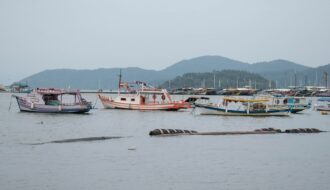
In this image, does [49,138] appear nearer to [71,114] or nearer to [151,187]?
[151,187]

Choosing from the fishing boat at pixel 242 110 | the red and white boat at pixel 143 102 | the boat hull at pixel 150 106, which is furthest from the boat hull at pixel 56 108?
the fishing boat at pixel 242 110

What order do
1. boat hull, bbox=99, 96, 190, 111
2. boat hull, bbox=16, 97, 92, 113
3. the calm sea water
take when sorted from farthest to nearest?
boat hull, bbox=99, 96, 190, 111, boat hull, bbox=16, 97, 92, 113, the calm sea water

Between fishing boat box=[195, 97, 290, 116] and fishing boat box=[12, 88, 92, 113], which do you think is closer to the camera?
fishing boat box=[12, 88, 92, 113]

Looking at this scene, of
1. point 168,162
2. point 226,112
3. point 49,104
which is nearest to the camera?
point 168,162

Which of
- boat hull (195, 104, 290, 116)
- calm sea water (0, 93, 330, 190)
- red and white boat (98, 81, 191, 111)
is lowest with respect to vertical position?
calm sea water (0, 93, 330, 190)

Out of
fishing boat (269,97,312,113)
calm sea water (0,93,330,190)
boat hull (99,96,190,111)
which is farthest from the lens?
fishing boat (269,97,312,113)

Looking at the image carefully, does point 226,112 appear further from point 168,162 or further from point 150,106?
point 168,162

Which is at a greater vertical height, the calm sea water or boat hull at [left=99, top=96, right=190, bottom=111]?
boat hull at [left=99, top=96, right=190, bottom=111]

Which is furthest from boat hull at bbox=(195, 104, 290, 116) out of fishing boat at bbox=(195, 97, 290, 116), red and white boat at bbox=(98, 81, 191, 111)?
red and white boat at bbox=(98, 81, 191, 111)

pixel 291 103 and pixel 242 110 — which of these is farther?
pixel 291 103

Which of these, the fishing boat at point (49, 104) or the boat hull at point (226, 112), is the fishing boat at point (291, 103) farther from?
the fishing boat at point (49, 104)

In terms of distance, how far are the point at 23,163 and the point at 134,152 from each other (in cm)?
657

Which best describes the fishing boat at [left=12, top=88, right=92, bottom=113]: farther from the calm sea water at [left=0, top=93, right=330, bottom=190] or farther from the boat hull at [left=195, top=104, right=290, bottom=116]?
the calm sea water at [left=0, top=93, right=330, bottom=190]

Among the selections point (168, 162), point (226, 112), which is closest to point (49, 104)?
Result: point (226, 112)
